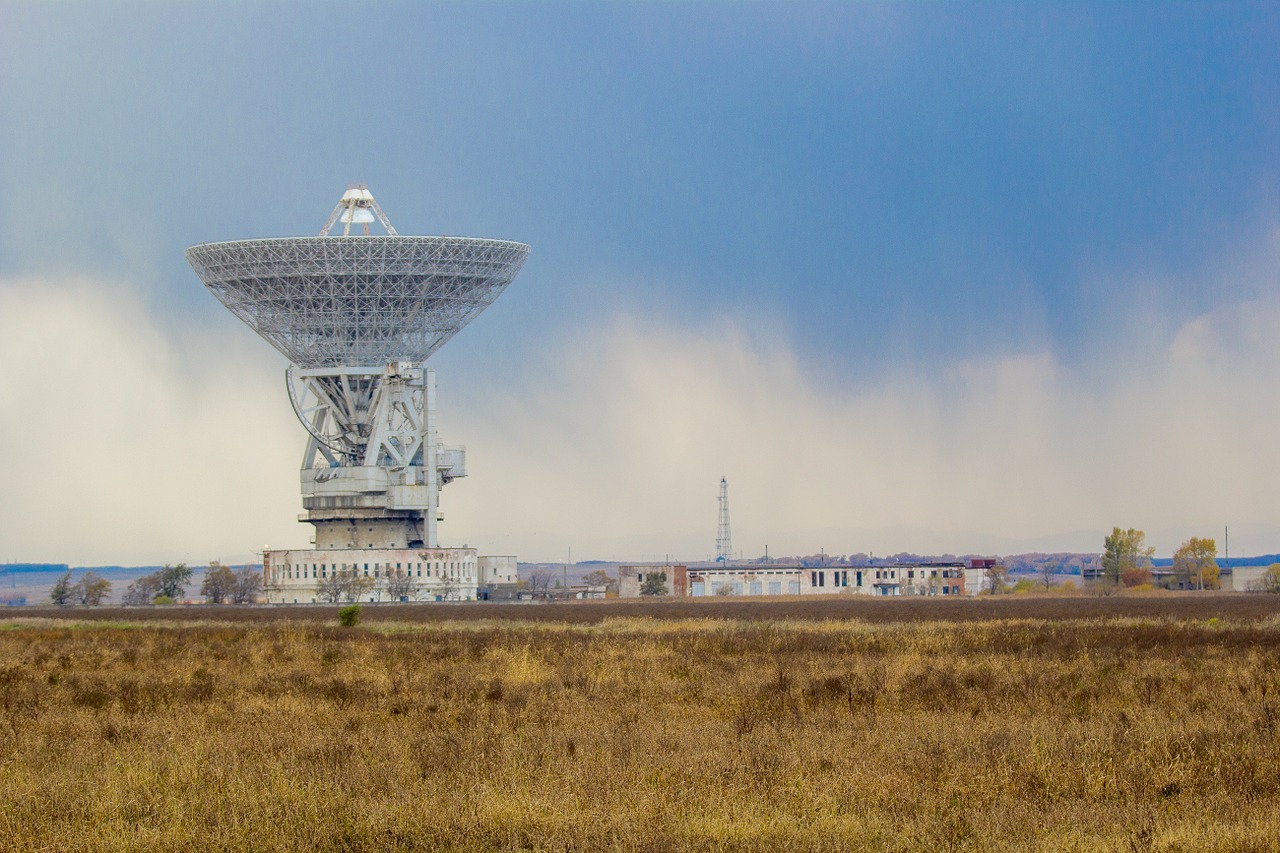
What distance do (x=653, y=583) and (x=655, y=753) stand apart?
148552 millimetres

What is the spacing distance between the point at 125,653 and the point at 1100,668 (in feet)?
76.7

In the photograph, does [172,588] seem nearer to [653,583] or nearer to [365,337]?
[653,583]

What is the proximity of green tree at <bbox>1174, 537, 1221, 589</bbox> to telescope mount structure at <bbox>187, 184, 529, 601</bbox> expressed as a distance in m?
93.4

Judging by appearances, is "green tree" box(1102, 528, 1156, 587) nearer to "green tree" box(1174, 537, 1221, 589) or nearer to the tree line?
"green tree" box(1174, 537, 1221, 589)

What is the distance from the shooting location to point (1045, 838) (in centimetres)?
1316

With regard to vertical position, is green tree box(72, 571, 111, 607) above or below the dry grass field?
above

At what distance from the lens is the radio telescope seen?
103 metres

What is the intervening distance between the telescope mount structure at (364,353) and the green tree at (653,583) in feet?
145

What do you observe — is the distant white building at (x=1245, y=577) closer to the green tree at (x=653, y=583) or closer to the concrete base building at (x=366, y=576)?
the green tree at (x=653, y=583)

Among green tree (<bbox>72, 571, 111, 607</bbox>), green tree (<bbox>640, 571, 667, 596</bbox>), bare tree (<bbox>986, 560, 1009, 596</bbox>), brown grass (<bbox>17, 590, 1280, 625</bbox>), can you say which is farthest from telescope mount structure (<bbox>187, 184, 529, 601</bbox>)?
bare tree (<bbox>986, 560, 1009, 596</bbox>)

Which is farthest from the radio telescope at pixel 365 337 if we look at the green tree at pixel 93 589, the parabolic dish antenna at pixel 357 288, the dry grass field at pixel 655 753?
the dry grass field at pixel 655 753

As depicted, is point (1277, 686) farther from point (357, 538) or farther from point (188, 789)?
point (357, 538)

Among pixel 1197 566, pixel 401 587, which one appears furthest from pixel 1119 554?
pixel 401 587

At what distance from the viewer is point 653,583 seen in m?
166
